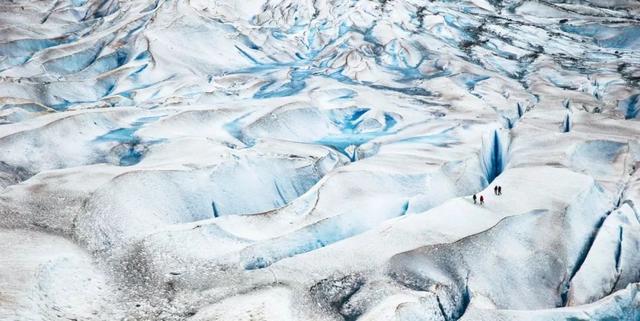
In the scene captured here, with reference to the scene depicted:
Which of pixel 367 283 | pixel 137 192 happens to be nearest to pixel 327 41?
pixel 137 192

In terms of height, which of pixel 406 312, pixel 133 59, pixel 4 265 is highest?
pixel 406 312

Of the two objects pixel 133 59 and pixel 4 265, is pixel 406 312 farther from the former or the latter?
pixel 133 59

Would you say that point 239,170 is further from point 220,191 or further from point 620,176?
point 620,176

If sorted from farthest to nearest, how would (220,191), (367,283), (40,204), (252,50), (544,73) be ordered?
(252,50), (544,73), (220,191), (40,204), (367,283)

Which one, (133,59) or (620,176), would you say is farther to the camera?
(133,59)

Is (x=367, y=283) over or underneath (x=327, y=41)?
over


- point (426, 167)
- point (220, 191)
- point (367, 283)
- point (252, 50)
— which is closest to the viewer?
point (367, 283)
